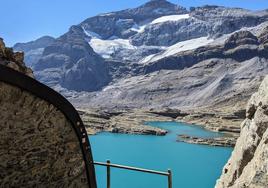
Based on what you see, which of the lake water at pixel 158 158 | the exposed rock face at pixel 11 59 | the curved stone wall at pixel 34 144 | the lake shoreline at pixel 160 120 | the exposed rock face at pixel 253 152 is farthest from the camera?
the lake shoreline at pixel 160 120

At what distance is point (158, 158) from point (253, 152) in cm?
6048

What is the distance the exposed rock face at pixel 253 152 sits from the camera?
25.9 feet

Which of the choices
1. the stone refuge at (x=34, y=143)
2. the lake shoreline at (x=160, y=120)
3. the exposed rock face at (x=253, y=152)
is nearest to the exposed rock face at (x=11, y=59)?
the stone refuge at (x=34, y=143)

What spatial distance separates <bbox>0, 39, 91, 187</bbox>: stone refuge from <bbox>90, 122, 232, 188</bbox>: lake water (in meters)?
39.2

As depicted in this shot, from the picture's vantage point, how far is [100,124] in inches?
4530

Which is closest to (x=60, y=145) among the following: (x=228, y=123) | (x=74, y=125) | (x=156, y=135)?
(x=74, y=125)

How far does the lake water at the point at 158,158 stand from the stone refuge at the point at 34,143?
39.2 m

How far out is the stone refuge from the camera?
7.18 meters

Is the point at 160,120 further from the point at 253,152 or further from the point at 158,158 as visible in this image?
the point at 253,152

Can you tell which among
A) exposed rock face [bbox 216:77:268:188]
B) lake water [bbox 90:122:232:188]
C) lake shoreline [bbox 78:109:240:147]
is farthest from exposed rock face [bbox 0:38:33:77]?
lake shoreline [bbox 78:109:240:147]

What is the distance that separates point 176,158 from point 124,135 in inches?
1445

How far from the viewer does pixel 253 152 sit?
31.0 feet

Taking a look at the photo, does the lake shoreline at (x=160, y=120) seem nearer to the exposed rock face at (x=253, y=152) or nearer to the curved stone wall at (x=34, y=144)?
the exposed rock face at (x=253, y=152)

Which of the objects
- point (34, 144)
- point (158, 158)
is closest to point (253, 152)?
point (34, 144)
